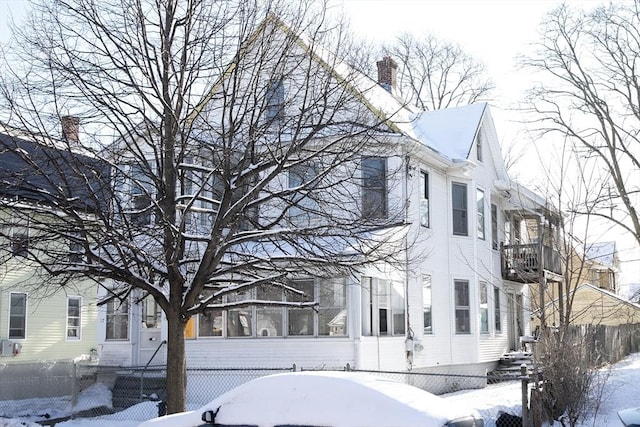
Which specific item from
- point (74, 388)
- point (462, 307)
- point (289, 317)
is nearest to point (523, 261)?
point (462, 307)

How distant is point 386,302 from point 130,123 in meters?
9.54

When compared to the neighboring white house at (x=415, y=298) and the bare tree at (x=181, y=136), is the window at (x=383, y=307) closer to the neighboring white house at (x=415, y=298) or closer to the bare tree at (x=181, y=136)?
the neighboring white house at (x=415, y=298)

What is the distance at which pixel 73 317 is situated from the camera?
28656 mm

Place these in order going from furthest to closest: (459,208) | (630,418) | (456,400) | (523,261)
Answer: (523,261) → (459,208) → (456,400) → (630,418)

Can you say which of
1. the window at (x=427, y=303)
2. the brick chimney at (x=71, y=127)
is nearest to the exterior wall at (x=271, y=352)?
the window at (x=427, y=303)

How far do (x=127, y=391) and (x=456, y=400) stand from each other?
871cm

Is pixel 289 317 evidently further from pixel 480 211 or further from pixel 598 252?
pixel 598 252

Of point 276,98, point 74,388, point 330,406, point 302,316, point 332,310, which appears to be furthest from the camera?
point 302,316

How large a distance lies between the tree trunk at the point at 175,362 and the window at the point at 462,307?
39.6ft

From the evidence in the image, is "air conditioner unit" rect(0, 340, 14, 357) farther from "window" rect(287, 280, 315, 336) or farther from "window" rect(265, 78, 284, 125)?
"window" rect(265, 78, 284, 125)

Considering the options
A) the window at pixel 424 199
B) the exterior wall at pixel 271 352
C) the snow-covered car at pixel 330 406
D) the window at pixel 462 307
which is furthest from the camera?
the window at pixel 462 307

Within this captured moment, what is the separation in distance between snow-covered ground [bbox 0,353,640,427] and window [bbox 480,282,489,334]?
3104 millimetres

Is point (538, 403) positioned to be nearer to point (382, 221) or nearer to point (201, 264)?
point (382, 221)

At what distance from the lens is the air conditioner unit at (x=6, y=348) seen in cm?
2483
